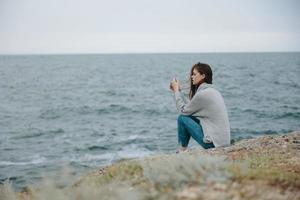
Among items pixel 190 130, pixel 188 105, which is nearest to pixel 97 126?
pixel 190 130

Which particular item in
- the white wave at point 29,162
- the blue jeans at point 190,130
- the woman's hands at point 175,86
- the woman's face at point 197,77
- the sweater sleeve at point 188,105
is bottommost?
the white wave at point 29,162

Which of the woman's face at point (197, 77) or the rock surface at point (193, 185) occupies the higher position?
the woman's face at point (197, 77)

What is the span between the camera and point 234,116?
34.4 m

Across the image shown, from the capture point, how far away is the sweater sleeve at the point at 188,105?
779 cm

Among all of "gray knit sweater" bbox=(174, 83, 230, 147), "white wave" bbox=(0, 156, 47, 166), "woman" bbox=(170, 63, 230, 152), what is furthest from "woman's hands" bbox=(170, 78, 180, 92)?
"white wave" bbox=(0, 156, 47, 166)

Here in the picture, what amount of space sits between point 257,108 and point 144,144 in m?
18.6

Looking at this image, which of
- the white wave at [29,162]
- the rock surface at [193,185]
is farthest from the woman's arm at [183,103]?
the white wave at [29,162]

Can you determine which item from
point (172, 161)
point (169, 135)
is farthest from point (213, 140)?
point (169, 135)

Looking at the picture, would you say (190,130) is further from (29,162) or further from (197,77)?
(29,162)

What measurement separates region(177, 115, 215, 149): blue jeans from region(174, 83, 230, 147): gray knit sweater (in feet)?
0.39

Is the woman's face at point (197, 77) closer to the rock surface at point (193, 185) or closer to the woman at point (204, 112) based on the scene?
the woman at point (204, 112)

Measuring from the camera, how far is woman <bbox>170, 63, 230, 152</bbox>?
7.72m

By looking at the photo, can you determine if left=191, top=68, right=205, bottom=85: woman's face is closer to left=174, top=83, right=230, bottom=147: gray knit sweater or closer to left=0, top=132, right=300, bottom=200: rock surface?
left=174, top=83, right=230, bottom=147: gray knit sweater

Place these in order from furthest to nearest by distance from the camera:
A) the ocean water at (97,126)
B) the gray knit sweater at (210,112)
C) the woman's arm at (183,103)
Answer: the ocean water at (97,126)
the woman's arm at (183,103)
the gray knit sweater at (210,112)
